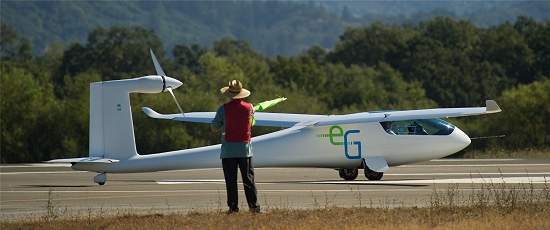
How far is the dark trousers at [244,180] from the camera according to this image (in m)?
18.9

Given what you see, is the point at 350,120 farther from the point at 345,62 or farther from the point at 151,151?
the point at 345,62

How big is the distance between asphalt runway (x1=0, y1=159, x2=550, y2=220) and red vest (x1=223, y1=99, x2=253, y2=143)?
7.02 ft

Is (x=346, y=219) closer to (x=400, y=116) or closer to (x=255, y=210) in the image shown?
(x=255, y=210)

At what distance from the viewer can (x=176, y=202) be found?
2234 centimetres

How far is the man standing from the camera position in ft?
61.9

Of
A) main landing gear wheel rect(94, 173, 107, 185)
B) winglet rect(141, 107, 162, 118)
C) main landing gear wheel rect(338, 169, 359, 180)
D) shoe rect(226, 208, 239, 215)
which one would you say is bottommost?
main landing gear wheel rect(338, 169, 359, 180)

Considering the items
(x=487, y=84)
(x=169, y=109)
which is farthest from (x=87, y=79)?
(x=487, y=84)

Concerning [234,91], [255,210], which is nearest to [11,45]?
[234,91]

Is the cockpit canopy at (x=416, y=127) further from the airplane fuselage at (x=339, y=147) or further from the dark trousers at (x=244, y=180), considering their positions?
the dark trousers at (x=244, y=180)

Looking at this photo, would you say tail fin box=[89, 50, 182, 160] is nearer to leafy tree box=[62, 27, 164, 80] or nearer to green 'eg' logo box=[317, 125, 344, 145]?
green 'eg' logo box=[317, 125, 344, 145]

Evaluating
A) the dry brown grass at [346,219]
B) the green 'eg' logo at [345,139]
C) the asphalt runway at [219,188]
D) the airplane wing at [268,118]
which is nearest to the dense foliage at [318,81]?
the asphalt runway at [219,188]

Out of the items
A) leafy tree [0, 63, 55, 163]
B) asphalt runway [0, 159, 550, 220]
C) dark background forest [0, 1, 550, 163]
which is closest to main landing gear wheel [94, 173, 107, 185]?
asphalt runway [0, 159, 550, 220]

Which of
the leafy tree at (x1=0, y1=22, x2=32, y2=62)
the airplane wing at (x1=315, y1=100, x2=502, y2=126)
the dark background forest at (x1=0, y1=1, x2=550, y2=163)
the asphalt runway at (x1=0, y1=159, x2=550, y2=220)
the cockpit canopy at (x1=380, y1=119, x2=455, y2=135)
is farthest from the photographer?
the leafy tree at (x1=0, y1=22, x2=32, y2=62)

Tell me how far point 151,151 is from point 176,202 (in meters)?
40.4
